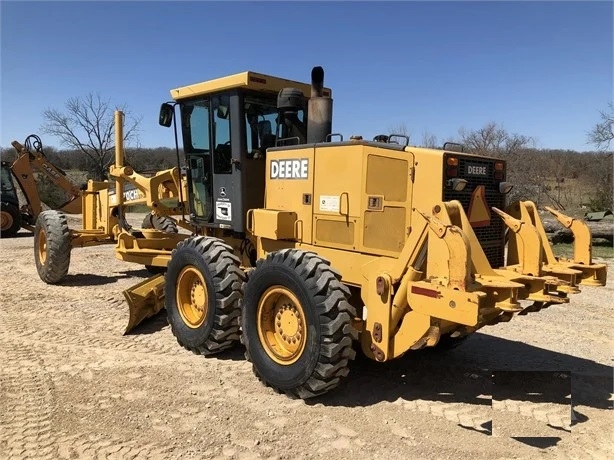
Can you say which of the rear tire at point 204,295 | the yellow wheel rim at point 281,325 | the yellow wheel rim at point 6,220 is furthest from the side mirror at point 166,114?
the yellow wheel rim at point 6,220

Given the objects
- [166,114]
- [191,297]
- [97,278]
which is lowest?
[97,278]

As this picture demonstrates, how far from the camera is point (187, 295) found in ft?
19.5

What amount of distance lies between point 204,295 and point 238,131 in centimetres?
178

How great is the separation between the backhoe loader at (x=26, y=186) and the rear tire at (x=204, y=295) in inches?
475

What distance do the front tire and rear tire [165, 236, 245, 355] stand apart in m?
0.37

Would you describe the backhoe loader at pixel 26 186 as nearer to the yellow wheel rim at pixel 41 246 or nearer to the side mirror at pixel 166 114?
the yellow wheel rim at pixel 41 246

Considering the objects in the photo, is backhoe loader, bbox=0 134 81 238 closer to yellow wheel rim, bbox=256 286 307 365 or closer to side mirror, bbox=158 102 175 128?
side mirror, bbox=158 102 175 128

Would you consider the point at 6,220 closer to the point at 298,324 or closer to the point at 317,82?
the point at 317,82

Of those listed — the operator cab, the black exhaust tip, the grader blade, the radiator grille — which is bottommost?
the grader blade

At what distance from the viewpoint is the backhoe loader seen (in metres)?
16.2

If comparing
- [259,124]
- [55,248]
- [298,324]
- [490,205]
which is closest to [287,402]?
[298,324]

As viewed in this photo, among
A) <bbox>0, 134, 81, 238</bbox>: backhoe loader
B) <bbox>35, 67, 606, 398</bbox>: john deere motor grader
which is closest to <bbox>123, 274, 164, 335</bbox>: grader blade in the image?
<bbox>35, 67, 606, 398</bbox>: john deere motor grader

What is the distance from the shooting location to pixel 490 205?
4.86m

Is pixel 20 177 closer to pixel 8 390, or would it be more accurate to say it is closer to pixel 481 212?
pixel 8 390
